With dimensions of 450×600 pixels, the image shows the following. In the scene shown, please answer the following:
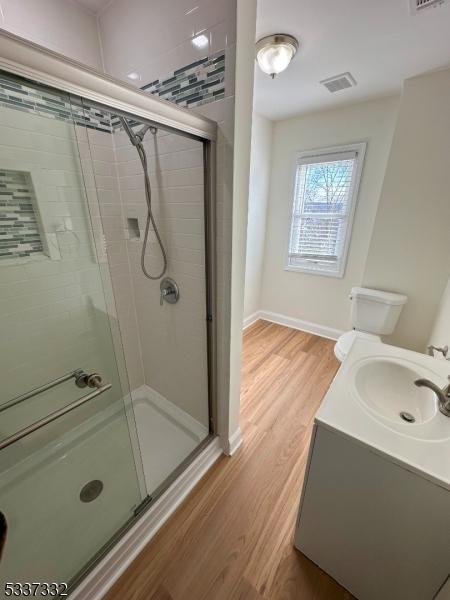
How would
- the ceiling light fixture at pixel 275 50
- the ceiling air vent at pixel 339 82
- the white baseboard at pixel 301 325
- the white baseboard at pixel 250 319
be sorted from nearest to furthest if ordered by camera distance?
1. the ceiling light fixture at pixel 275 50
2. the ceiling air vent at pixel 339 82
3. the white baseboard at pixel 301 325
4. the white baseboard at pixel 250 319

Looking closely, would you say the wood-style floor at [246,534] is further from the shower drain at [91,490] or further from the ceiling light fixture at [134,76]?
the ceiling light fixture at [134,76]

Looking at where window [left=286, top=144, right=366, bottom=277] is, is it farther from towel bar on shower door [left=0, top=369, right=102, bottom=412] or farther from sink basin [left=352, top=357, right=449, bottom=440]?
towel bar on shower door [left=0, top=369, right=102, bottom=412]

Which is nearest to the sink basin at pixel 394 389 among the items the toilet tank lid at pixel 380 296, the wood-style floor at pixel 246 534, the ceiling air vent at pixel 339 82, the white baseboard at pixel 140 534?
the wood-style floor at pixel 246 534

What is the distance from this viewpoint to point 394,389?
1112 millimetres

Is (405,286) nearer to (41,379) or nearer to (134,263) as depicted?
(134,263)

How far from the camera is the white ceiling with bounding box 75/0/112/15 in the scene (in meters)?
1.23

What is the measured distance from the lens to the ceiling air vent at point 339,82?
1.76 metres

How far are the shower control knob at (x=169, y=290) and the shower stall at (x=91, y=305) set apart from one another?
10 millimetres

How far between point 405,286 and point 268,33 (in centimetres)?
205

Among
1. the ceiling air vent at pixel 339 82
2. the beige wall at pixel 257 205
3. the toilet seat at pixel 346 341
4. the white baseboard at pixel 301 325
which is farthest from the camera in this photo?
the white baseboard at pixel 301 325

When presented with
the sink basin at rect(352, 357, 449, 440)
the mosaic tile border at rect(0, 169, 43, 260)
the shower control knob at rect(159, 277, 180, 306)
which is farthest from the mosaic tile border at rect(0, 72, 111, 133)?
the sink basin at rect(352, 357, 449, 440)

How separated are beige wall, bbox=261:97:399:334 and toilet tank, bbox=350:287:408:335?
1.48 feet

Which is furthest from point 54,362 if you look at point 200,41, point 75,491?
point 200,41

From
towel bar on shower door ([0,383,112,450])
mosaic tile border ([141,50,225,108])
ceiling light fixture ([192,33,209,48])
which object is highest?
ceiling light fixture ([192,33,209,48])
